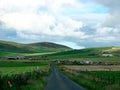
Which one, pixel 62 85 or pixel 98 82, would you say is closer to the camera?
pixel 98 82

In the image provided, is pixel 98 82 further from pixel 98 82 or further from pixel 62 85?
pixel 62 85

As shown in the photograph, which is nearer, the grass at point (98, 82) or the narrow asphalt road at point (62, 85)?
the grass at point (98, 82)

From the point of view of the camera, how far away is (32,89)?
129 feet

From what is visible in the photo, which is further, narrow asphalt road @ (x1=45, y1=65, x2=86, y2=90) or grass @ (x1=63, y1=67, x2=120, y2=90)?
narrow asphalt road @ (x1=45, y1=65, x2=86, y2=90)

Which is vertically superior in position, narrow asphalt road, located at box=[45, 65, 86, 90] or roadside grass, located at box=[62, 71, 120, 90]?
roadside grass, located at box=[62, 71, 120, 90]

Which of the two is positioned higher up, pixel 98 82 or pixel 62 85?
pixel 98 82

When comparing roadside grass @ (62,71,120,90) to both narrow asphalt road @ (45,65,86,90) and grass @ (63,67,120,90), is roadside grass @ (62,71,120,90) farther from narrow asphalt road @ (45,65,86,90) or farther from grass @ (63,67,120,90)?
narrow asphalt road @ (45,65,86,90)

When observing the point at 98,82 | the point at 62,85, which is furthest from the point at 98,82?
the point at 62,85

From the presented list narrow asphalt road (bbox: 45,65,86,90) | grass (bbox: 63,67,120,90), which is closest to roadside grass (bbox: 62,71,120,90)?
grass (bbox: 63,67,120,90)

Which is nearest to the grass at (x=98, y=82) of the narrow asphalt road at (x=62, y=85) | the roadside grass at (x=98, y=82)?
the roadside grass at (x=98, y=82)

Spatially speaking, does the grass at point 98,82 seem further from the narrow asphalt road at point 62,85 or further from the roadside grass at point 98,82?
the narrow asphalt road at point 62,85

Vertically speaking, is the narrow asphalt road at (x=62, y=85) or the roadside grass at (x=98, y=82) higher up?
the roadside grass at (x=98, y=82)

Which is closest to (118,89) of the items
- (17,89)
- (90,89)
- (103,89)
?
(103,89)

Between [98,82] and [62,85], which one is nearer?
[98,82]
